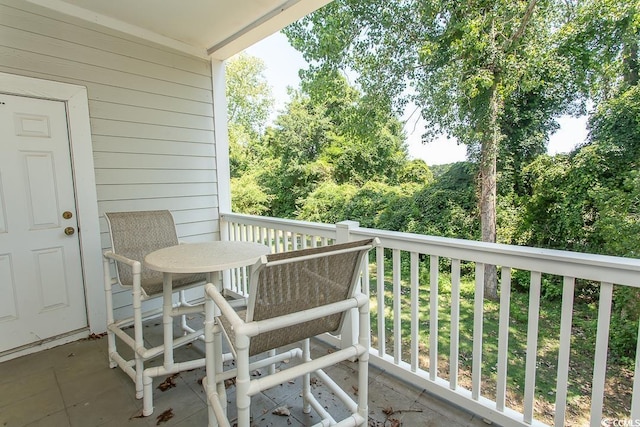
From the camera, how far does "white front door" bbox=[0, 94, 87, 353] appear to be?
2389 mm

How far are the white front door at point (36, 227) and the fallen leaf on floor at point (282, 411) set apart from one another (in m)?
2.12

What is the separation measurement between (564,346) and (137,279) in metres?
2.24

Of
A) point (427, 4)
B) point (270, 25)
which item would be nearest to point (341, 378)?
point (270, 25)

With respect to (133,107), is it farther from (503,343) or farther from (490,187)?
(490,187)

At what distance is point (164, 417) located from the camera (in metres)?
1.77

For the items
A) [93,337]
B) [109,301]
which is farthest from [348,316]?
[93,337]

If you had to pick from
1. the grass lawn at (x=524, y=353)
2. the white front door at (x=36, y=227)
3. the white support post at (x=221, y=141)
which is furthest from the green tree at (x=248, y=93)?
the white front door at (x=36, y=227)

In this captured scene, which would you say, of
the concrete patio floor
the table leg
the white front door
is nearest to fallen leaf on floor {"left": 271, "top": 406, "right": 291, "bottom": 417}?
the concrete patio floor

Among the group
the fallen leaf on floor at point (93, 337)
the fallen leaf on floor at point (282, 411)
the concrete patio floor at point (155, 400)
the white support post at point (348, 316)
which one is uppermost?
the white support post at point (348, 316)

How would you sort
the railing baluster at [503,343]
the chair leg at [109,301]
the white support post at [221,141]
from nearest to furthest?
the railing baluster at [503,343] < the chair leg at [109,301] < the white support post at [221,141]

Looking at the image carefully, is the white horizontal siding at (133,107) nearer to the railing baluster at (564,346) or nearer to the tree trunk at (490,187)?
the railing baluster at (564,346)

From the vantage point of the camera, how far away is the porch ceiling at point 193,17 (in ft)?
8.55

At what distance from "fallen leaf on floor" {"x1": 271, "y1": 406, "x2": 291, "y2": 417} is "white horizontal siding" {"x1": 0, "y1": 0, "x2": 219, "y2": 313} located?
6.72 ft

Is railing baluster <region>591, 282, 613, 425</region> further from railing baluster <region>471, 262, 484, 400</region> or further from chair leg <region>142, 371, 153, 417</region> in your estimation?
chair leg <region>142, 371, 153, 417</region>
